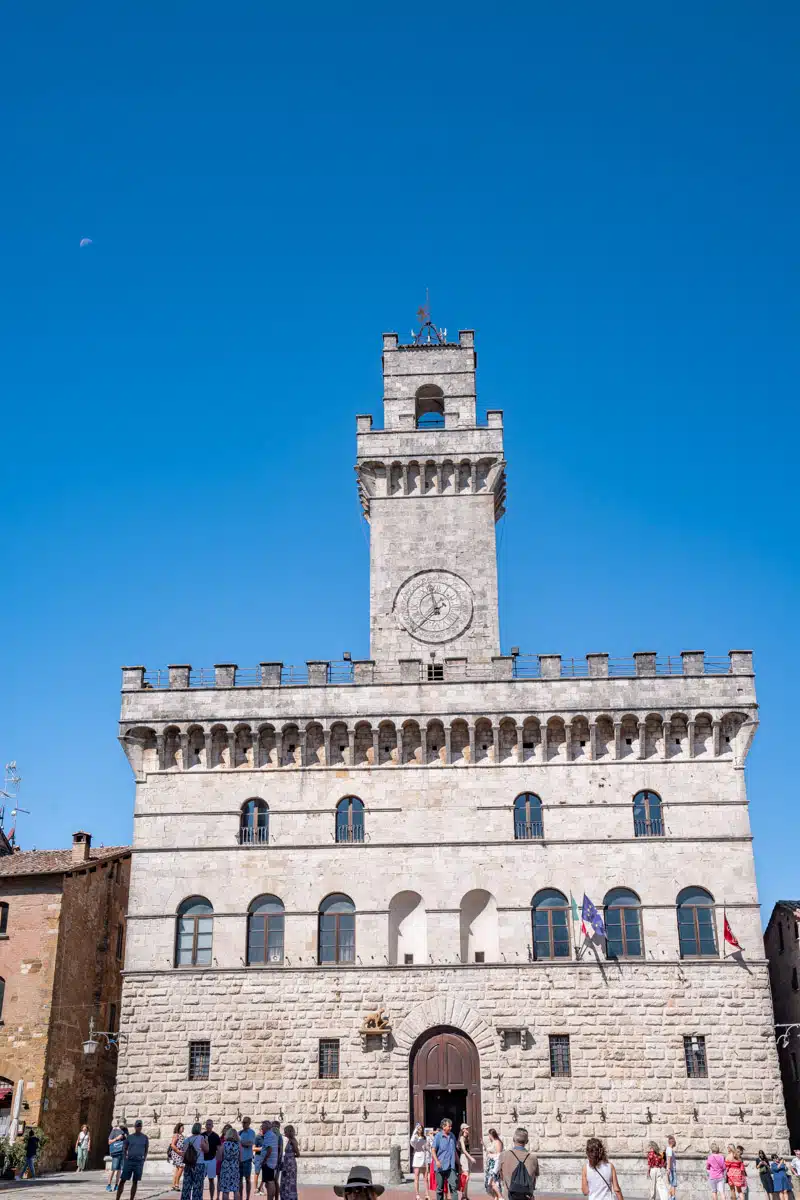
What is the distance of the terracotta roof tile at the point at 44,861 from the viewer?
3891 centimetres

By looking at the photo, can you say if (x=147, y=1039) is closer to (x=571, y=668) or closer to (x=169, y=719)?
(x=169, y=719)

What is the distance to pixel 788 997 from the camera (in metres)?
39.4

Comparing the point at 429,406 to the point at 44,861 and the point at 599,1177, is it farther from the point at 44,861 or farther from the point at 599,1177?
the point at 599,1177

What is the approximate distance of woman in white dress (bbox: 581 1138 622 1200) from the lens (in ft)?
46.2

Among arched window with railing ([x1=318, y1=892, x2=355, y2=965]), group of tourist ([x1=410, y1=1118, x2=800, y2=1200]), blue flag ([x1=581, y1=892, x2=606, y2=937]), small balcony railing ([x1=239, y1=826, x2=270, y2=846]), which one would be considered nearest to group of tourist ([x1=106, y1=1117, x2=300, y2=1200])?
group of tourist ([x1=410, y1=1118, x2=800, y2=1200])

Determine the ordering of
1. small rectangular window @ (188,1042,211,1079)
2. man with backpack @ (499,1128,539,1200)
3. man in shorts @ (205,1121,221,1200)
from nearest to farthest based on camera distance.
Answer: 1. man with backpack @ (499,1128,539,1200)
2. man in shorts @ (205,1121,221,1200)
3. small rectangular window @ (188,1042,211,1079)

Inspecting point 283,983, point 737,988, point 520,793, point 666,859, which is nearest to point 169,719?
point 283,983

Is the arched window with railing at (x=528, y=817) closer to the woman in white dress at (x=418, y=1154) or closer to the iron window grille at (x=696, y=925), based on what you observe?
the iron window grille at (x=696, y=925)

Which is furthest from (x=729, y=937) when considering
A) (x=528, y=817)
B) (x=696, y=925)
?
(x=528, y=817)

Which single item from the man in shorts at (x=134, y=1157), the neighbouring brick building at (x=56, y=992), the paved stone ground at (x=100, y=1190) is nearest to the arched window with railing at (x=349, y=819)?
the neighbouring brick building at (x=56, y=992)

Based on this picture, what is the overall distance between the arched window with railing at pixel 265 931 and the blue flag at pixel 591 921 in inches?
348

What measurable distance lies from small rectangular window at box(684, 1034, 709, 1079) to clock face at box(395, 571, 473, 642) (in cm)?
1440

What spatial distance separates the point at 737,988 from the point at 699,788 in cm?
581

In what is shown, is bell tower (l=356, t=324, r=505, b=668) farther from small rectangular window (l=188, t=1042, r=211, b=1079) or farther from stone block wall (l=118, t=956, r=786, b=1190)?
small rectangular window (l=188, t=1042, r=211, b=1079)
